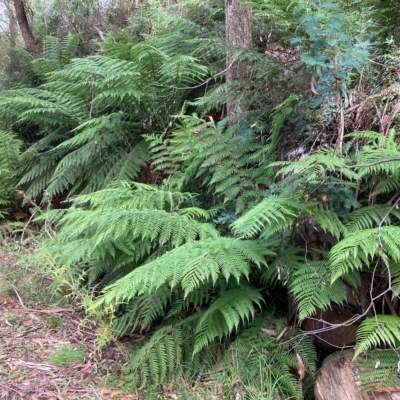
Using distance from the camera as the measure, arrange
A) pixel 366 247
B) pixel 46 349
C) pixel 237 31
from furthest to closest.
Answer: pixel 237 31
pixel 46 349
pixel 366 247

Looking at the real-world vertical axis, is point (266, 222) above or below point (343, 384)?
above

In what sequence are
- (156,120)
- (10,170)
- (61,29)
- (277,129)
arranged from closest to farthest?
(277,129), (156,120), (10,170), (61,29)

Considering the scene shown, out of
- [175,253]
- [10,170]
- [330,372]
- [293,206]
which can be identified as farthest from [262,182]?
[10,170]

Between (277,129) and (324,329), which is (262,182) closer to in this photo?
(277,129)

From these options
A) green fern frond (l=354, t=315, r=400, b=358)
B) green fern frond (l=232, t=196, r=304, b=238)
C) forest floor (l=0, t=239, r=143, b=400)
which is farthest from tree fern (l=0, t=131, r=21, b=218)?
green fern frond (l=354, t=315, r=400, b=358)

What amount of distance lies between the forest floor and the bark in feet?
3.12

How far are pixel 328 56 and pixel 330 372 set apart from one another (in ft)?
5.58

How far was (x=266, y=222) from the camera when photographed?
7.45 feet

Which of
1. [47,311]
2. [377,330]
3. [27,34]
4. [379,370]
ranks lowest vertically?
[47,311]

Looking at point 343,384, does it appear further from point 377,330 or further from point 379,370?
point 377,330

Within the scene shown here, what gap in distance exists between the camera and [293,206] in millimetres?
1952

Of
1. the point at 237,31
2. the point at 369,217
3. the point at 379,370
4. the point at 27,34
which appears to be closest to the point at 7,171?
the point at 237,31

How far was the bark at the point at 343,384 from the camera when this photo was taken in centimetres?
173

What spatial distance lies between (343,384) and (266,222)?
2.93ft
